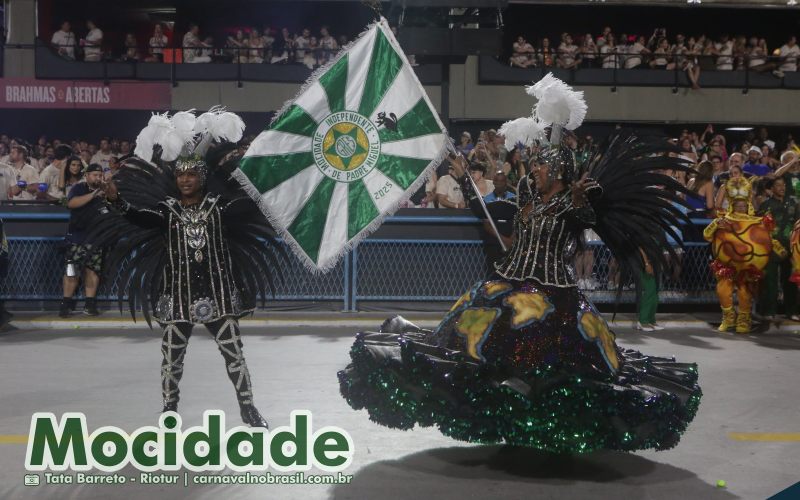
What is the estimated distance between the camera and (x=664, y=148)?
6.34m

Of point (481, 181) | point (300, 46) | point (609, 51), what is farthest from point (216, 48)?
point (481, 181)

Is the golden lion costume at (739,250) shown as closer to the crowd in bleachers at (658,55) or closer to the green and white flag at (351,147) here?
the green and white flag at (351,147)

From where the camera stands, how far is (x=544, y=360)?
534 centimetres

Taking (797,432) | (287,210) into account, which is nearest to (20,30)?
(287,210)

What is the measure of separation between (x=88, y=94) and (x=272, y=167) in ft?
53.6

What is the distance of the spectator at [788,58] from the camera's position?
22344 millimetres

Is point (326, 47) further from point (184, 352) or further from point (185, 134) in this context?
point (184, 352)

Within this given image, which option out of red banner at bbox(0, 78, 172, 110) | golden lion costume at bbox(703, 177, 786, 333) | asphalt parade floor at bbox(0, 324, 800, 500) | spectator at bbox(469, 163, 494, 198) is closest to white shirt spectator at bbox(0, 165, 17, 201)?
asphalt parade floor at bbox(0, 324, 800, 500)

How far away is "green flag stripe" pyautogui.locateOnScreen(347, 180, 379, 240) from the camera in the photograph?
669 cm

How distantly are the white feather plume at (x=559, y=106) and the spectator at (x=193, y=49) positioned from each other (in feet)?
55.7

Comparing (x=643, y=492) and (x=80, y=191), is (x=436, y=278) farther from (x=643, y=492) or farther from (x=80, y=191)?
(x=643, y=492)

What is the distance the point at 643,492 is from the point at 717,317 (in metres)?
7.60

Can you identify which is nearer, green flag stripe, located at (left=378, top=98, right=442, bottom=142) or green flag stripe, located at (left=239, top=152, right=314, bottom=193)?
green flag stripe, located at (left=239, top=152, right=314, bottom=193)

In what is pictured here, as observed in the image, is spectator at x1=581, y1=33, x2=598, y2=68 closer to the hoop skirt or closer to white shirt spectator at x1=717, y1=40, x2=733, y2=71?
white shirt spectator at x1=717, y1=40, x2=733, y2=71
